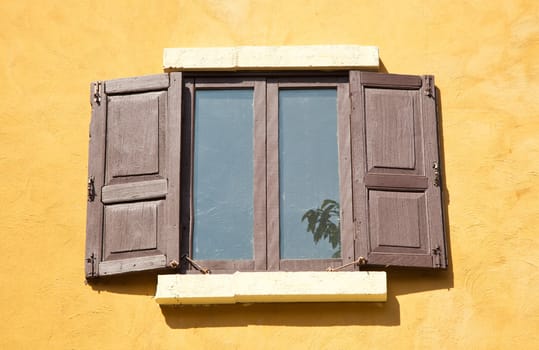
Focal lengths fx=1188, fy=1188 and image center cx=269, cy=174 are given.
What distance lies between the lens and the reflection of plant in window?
718cm

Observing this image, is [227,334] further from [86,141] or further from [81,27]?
[81,27]

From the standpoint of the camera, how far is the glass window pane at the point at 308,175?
282 inches

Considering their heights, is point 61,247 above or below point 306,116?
below

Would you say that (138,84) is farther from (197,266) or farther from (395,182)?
(395,182)

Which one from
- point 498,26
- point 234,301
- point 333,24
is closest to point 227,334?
point 234,301

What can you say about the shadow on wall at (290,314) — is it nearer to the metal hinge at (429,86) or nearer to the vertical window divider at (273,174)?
the vertical window divider at (273,174)

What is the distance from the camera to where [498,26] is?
25.2 feet

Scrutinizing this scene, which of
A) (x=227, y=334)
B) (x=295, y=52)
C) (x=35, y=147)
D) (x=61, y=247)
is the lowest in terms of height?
(x=227, y=334)

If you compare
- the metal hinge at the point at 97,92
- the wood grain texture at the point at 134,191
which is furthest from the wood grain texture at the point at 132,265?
the metal hinge at the point at 97,92

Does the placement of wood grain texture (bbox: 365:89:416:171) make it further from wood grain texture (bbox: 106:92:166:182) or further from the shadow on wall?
wood grain texture (bbox: 106:92:166:182)

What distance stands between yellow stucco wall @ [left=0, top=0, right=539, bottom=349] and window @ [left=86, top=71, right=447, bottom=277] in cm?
16

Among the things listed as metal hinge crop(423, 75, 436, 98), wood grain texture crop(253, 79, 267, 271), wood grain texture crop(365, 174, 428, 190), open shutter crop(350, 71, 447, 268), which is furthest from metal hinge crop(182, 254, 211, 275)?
metal hinge crop(423, 75, 436, 98)

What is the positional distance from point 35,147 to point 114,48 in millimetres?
823

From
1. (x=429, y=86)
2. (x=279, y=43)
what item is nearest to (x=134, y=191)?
(x=279, y=43)
